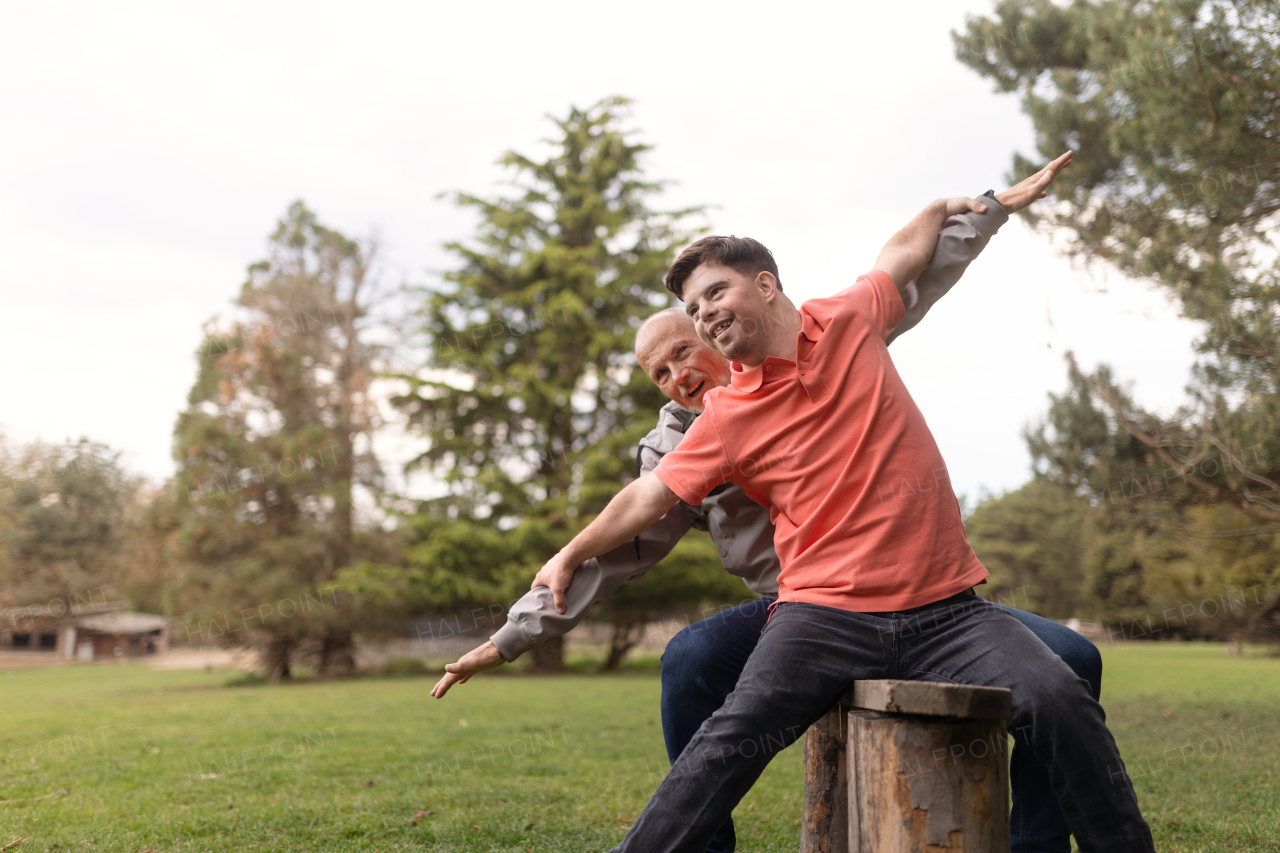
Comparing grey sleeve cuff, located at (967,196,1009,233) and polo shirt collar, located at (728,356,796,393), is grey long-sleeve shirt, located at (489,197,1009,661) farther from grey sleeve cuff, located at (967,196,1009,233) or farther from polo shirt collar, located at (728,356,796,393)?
polo shirt collar, located at (728,356,796,393)

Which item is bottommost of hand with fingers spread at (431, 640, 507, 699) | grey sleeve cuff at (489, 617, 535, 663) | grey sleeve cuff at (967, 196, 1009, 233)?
hand with fingers spread at (431, 640, 507, 699)

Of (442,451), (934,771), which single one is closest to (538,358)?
(442,451)

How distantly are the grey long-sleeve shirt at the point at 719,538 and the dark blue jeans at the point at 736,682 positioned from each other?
0.62ft

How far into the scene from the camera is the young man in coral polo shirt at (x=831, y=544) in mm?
1876

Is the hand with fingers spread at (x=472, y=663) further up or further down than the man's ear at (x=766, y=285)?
further down

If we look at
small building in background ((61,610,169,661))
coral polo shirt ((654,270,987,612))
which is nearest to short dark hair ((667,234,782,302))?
coral polo shirt ((654,270,987,612))

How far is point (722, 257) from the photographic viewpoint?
2473 mm

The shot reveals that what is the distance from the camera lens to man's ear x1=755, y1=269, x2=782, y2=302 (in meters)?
2.49

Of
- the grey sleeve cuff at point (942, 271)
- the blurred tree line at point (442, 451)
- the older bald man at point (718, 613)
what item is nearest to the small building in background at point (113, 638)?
the blurred tree line at point (442, 451)

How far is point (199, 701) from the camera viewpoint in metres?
11.7

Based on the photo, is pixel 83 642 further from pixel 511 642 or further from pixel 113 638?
pixel 511 642

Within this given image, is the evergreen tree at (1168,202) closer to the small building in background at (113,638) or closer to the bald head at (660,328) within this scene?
the bald head at (660,328)

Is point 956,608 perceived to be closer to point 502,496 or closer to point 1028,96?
point 1028,96

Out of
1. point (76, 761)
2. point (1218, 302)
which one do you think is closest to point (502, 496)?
point (76, 761)
